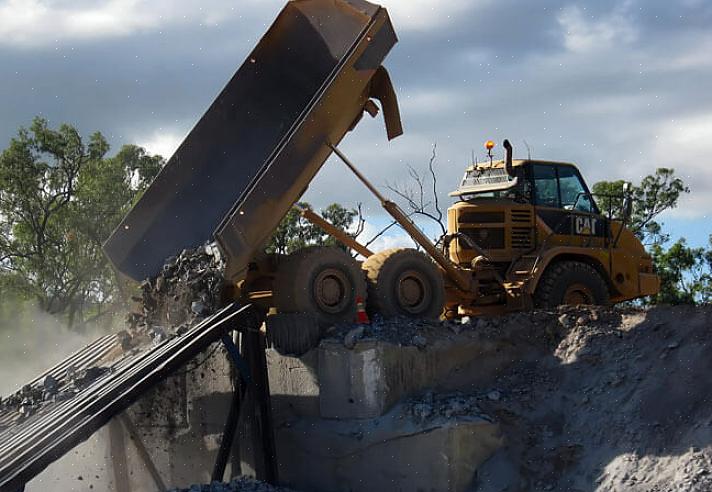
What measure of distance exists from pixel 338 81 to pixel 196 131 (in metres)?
2.32

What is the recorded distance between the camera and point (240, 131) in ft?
44.2

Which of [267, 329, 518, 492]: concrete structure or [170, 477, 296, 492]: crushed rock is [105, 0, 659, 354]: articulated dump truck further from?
[170, 477, 296, 492]: crushed rock

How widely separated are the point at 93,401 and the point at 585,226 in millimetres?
8117

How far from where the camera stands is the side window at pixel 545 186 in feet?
48.8

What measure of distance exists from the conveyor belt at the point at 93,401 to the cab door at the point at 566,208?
5.29 meters

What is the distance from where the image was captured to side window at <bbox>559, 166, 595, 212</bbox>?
49.6 feet

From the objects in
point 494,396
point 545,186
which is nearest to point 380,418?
point 494,396

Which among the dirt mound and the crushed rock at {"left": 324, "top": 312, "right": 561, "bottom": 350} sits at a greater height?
the crushed rock at {"left": 324, "top": 312, "right": 561, "bottom": 350}

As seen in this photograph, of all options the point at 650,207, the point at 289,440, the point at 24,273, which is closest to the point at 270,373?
the point at 289,440

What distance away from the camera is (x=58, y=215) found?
28.5m

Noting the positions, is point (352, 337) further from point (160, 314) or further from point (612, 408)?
point (612, 408)

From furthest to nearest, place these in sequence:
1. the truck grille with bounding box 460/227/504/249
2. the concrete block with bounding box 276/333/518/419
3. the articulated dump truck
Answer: the truck grille with bounding box 460/227/504/249, the articulated dump truck, the concrete block with bounding box 276/333/518/419

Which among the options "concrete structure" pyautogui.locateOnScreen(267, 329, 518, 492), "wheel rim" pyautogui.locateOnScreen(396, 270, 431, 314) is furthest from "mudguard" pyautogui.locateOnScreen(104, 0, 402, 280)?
"wheel rim" pyautogui.locateOnScreen(396, 270, 431, 314)

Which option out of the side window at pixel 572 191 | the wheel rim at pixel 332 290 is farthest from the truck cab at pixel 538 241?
the wheel rim at pixel 332 290
